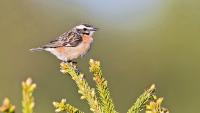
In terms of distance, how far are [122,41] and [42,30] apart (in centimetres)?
315

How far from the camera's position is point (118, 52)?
2880 centimetres

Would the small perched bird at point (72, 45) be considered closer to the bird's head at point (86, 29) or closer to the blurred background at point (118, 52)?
the bird's head at point (86, 29)

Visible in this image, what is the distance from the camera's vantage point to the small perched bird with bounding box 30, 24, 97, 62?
747 cm

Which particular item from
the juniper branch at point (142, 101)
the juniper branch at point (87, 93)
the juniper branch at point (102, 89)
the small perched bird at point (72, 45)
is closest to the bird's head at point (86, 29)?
the small perched bird at point (72, 45)

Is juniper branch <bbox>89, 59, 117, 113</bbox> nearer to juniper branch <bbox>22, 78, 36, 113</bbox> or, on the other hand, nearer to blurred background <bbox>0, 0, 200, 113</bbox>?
juniper branch <bbox>22, 78, 36, 113</bbox>

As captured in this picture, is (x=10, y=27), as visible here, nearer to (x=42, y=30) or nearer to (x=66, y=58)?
(x=42, y=30)

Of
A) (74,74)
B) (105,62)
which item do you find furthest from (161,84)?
(74,74)

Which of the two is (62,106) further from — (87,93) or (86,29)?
(86,29)

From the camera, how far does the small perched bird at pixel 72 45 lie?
24.5 ft

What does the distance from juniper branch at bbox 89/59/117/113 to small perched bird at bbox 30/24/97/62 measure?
13.1ft

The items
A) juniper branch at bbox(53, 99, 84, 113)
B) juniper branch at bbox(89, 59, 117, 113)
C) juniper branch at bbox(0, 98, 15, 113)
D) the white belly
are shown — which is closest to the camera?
juniper branch at bbox(0, 98, 15, 113)

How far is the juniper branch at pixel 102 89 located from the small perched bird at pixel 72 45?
4.00 m

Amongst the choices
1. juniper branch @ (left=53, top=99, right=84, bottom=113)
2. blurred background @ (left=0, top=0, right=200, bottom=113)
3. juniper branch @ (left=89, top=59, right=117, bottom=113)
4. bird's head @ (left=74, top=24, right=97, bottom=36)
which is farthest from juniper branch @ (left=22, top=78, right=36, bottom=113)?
blurred background @ (left=0, top=0, right=200, bottom=113)

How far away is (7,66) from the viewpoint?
2500 centimetres
